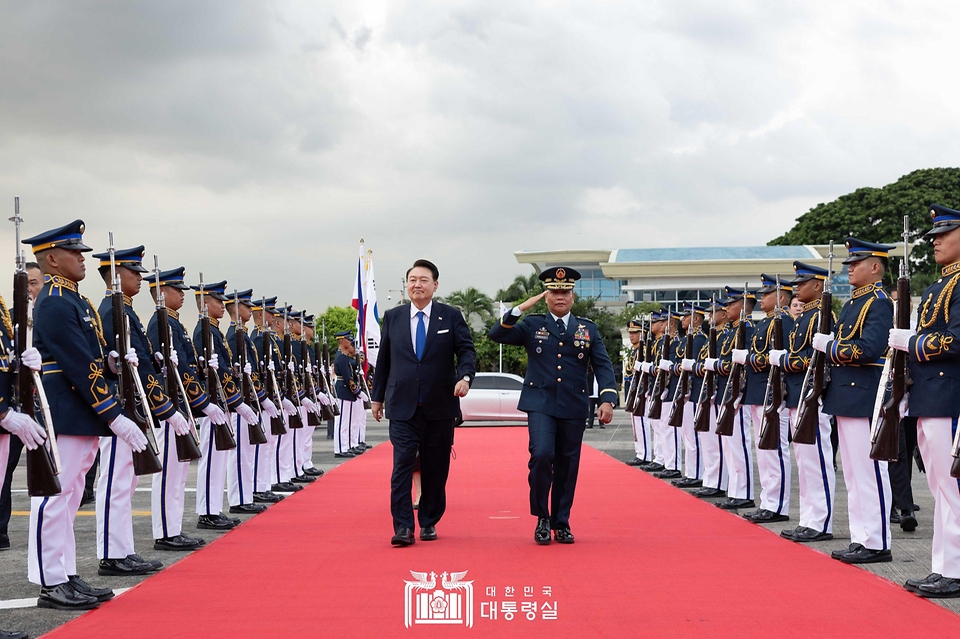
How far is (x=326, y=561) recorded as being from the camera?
634cm

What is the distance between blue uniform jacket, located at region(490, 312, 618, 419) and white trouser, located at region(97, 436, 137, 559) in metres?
2.68

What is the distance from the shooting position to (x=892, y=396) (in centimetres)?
569

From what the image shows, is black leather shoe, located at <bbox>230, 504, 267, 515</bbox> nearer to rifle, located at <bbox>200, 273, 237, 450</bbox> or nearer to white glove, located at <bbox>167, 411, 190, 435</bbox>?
rifle, located at <bbox>200, 273, 237, 450</bbox>

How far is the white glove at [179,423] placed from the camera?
6.60m

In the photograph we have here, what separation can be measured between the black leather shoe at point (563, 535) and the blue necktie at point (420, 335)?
162 cm

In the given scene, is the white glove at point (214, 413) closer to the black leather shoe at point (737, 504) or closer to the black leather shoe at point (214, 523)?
the black leather shoe at point (214, 523)

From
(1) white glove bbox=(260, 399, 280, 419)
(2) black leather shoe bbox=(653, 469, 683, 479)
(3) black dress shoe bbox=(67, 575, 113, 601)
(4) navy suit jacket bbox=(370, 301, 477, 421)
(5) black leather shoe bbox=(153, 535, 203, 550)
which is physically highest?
(4) navy suit jacket bbox=(370, 301, 477, 421)

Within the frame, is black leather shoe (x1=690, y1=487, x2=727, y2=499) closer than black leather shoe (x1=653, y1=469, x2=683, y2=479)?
Yes

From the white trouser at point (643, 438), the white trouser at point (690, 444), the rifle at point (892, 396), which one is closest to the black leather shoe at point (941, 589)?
the rifle at point (892, 396)

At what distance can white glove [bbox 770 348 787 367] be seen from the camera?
7.62 metres

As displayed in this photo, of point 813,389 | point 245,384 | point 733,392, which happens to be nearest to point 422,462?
point 245,384

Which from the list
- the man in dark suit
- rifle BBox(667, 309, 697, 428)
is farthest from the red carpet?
rifle BBox(667, 309, 697, 428)

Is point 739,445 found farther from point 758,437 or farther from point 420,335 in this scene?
point 420,335

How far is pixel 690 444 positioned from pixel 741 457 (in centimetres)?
231
